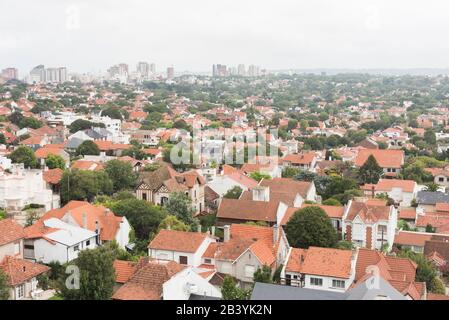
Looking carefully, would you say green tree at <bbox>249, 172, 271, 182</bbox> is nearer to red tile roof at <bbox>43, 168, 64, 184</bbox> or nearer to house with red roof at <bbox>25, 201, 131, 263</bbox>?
red tile roof at <bbox>43, 168, 64, 184</bbox>

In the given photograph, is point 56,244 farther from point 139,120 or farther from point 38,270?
point 139,120

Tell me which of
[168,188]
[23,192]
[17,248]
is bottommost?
[17,248]

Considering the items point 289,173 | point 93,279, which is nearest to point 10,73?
point 289,173

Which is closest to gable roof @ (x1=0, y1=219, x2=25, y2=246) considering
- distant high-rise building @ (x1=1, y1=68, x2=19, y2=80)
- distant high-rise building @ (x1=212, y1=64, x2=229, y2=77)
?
distant high-rise building @ (x1=1, y1=68, x2=19, y2=80)

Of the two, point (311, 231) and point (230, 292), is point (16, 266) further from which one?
point (311, 231)

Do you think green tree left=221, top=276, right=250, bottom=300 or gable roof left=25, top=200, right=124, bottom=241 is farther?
gable roof left=25, top=200, right=124, bottom=241

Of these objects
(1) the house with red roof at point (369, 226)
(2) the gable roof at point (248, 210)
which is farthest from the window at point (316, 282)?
(2) the gable roof at point (248, 210)
